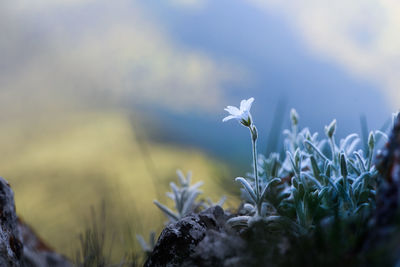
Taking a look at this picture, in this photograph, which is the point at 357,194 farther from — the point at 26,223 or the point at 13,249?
the point at 26,223

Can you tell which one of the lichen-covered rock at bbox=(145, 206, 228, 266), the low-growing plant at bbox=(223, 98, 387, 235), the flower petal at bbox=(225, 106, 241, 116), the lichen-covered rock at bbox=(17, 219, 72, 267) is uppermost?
the flower petal at bbox=(225, 106, 241, 116)

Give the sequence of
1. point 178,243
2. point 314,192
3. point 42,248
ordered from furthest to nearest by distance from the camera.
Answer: point 42,248, point 314,192, point 178,243

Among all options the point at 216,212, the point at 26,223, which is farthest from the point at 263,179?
the point at 26,223

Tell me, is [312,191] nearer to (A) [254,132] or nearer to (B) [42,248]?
(A) [254,132]

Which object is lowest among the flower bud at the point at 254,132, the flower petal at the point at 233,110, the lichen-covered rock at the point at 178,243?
the lichen-covered rock at the point at 178,243

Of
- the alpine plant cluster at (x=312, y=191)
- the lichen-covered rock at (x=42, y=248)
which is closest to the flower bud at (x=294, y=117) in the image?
the alpine plant cluster at (x=312, y=191)

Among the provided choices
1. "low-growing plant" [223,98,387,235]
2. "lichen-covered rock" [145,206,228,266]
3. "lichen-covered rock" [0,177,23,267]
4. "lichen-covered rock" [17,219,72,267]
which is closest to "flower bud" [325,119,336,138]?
"low-growing plant" [223,98,387,235]

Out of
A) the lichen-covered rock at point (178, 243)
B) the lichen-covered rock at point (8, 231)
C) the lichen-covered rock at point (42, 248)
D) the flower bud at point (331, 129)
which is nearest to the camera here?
the lichen-covered rock at point (178, 243)

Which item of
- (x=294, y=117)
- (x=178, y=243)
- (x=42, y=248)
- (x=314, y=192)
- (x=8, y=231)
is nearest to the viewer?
(x=178, y=243)

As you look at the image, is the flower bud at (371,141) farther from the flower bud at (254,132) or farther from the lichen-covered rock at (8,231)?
the lichen-covered rock at (8,231)

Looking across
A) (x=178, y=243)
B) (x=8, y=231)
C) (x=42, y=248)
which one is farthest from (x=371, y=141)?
(x=42, y=248)

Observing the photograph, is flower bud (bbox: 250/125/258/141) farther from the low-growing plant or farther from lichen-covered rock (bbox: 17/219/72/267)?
lichen-covered rock (bbox: 17/219/72/267)

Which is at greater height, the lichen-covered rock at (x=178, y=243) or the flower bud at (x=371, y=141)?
the flower bud at (x=371, y=141)
